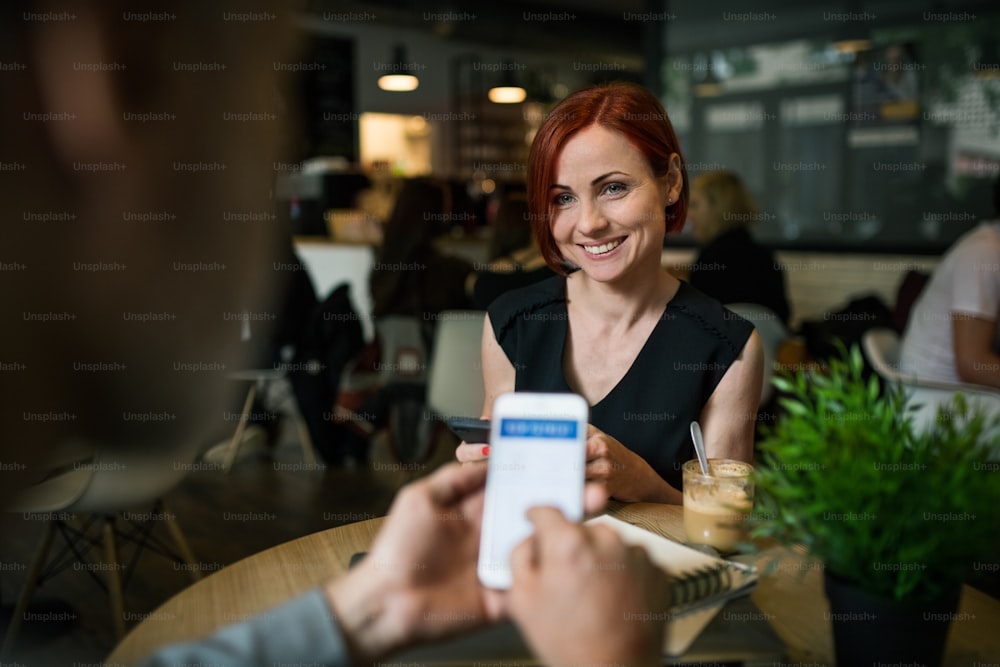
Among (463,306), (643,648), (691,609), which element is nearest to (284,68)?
(643,648)

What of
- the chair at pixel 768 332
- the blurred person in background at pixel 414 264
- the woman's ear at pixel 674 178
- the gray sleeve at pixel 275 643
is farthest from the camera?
the blurred person in background at pixel 414 264

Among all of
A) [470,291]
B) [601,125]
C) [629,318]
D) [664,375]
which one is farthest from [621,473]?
[470,291]

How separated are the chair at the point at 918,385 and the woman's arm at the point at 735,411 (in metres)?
0.86

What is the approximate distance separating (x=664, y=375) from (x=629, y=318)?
0.16 metres

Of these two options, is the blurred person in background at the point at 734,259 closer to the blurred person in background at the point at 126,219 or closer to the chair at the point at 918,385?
the chair at the point at 918,385

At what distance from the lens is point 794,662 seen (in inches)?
36.4

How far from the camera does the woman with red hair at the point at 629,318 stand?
1.64 meters

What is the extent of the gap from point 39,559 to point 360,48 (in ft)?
24.4

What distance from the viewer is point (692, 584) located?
923 millimetres

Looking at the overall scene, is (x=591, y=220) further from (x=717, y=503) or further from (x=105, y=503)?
(x=105, y=503)

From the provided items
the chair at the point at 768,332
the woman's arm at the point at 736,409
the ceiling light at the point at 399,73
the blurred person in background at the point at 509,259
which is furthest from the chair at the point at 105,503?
the ceiling light at the point at 399,73

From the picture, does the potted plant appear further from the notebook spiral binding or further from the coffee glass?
the coffee glass

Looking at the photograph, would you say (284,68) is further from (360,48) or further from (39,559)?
(360,48)

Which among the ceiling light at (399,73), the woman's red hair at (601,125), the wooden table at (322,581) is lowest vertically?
the wooden table at (322,581)
